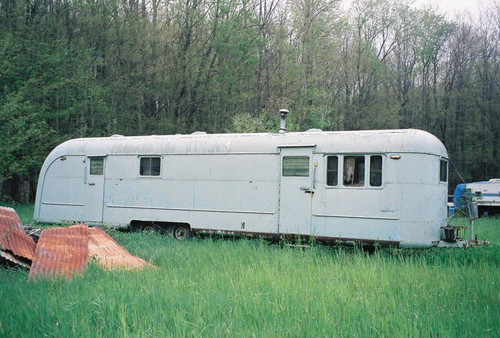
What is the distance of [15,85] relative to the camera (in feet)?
71.4

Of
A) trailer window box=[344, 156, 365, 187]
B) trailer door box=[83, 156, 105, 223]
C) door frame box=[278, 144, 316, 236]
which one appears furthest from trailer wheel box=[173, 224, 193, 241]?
trailer window box=[344, 156, 365, 187]

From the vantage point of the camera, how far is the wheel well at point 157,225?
38.2 feet

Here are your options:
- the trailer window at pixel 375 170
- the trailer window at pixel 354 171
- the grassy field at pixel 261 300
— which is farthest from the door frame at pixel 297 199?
the grassy field at pixel 261 300

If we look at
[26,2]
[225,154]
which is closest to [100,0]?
[26,2]

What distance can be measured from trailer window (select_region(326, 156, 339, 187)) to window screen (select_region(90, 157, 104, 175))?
6055 mm

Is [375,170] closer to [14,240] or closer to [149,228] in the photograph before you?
[149,228]

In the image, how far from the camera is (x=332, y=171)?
9.91 metres

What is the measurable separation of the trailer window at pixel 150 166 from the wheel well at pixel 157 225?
1.23m

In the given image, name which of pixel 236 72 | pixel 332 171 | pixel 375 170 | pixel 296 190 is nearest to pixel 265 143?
pixel 296 190

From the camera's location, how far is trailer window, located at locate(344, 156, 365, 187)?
9658 millimetres

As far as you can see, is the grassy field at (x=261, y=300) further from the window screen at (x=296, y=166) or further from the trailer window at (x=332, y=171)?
the window screen at (x=296, y=166)

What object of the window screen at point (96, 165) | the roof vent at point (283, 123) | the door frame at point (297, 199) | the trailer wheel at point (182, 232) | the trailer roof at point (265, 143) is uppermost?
the roof vent at point (283, 123)

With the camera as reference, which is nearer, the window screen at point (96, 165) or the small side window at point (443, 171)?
the small side window at point (443, 171)

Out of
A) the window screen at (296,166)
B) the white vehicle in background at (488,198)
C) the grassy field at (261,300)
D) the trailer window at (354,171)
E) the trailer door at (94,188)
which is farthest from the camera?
the white vehicle in background at (488,198)
